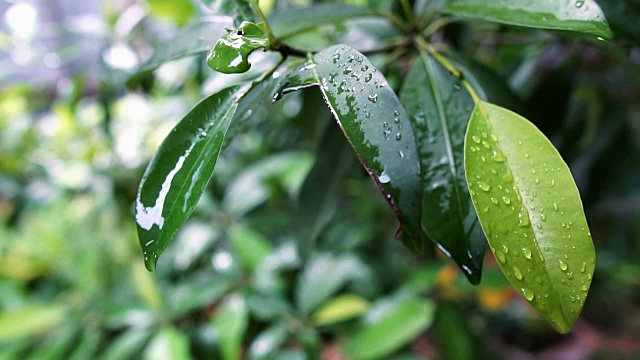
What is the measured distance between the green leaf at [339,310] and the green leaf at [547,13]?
531 millimetres

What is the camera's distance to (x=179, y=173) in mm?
347

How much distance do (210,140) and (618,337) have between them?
4.93 ft

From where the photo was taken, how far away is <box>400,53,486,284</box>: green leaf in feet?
1.21

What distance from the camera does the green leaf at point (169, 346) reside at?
792mm

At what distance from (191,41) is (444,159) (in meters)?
0.24

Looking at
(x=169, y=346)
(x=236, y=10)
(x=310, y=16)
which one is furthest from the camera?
(x=169, y=346)

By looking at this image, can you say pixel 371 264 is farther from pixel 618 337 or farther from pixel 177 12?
pixel 618 337

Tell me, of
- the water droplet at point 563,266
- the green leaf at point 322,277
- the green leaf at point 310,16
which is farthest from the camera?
the green leaf at point 322,277

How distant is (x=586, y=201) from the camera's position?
0.80 m

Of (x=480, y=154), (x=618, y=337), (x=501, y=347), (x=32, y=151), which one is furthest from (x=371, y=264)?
(x=32, y=151)

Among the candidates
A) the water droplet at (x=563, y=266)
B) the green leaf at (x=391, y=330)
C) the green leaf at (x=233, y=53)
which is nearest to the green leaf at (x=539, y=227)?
the water droplet at (x=563, y=266)

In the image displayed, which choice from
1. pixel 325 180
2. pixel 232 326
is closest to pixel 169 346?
pixel 232 326

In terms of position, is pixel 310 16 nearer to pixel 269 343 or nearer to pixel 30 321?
pixel 269 343

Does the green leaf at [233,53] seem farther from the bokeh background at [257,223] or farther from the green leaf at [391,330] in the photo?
the green leaf at [391,330]
